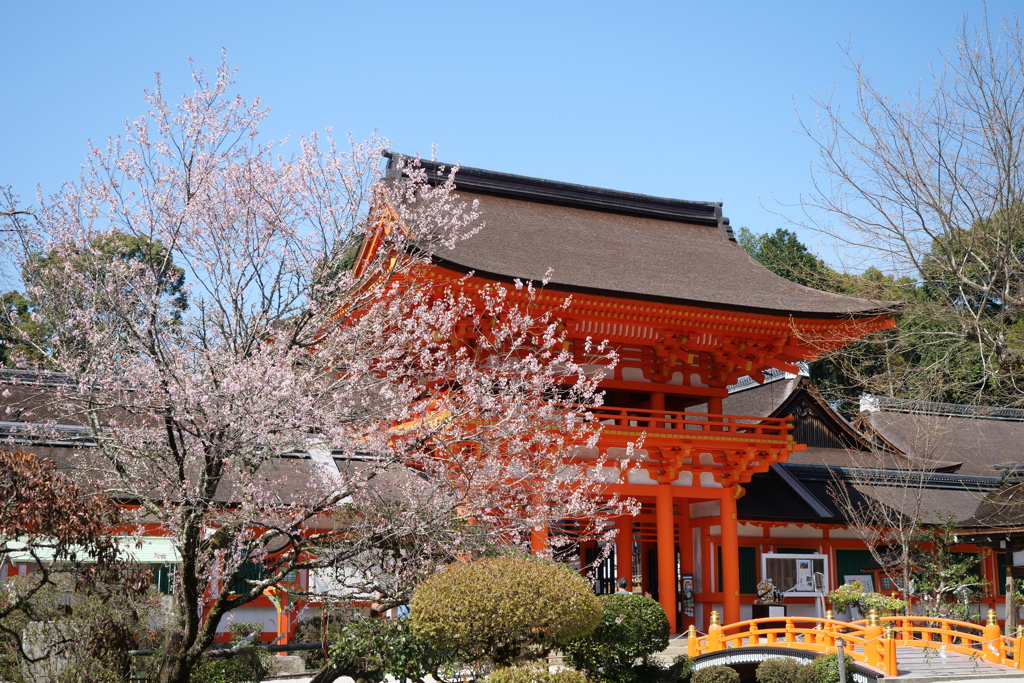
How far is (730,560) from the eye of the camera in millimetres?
16875

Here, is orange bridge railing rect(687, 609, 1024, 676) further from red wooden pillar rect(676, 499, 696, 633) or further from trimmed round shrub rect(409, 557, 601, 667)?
trimmed round shrub rect(409, 557, 601, 667)

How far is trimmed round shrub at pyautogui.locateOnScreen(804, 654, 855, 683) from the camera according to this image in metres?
12.2

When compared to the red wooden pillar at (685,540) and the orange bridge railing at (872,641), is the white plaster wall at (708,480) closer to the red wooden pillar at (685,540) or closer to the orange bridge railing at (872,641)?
the red wooden pillar at (685,540)

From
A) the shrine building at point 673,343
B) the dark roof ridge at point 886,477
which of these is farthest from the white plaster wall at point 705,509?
the dark roof ridge at point 886,477

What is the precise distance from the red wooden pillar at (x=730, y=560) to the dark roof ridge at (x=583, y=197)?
7.31 metres

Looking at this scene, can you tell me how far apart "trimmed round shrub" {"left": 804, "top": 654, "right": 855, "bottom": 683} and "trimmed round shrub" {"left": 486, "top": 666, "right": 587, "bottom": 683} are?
13.5 feet

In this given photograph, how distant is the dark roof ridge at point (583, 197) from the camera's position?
20.7 metres

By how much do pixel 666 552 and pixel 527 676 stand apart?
7.55m

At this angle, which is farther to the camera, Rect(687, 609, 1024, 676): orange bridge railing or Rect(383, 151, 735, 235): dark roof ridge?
Rect(383, 151, 735, 235): dark roof ridge

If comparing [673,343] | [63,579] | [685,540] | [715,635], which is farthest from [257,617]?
[673,343]

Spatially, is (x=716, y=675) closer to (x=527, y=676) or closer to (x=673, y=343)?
(x=527, y=676)

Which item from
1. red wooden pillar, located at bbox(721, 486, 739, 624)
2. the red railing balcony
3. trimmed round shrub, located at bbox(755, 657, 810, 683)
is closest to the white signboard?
red wooden pillar, located at bbox(721, 486, 739, 624)

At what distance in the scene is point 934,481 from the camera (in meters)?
22.2

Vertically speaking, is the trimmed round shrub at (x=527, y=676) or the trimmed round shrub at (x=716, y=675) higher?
the trimmed round shrub at (x=527, y=676)
